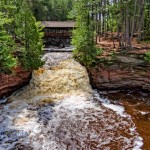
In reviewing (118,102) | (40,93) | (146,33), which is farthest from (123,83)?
(146,33)

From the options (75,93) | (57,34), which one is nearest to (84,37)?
(75,93)

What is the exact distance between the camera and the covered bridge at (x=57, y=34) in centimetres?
5028

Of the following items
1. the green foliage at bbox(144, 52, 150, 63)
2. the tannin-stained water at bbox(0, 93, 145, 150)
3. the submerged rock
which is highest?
the green foliage at bbox(144, 52, 150, 63)

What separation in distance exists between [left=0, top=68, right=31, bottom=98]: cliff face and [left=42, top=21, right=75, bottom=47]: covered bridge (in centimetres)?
2528

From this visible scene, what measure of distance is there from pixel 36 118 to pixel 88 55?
10.3 metres

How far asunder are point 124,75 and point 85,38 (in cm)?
537

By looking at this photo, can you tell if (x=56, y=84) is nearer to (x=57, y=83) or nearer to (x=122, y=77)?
(x=57, y=83)

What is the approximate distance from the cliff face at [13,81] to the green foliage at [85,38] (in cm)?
587

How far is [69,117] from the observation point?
59.9 feet

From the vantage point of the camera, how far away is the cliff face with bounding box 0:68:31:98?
21.9 metres

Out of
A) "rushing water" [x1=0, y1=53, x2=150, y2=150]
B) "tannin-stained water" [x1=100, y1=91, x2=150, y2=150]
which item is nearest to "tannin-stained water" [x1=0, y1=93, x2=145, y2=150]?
"rushing water" [x1=0, y1=53, x2=150, y2=150]

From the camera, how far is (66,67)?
27375 millimetres

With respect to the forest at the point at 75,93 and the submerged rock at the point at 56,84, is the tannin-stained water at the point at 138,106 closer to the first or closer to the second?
the forest at the point at 75,93

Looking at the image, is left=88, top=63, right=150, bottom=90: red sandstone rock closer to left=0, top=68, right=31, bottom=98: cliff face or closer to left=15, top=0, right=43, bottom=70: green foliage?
left=15, top=0, right=43, bottom=70: green foliage
